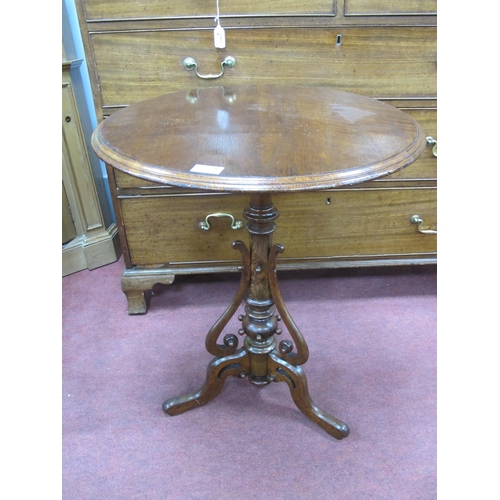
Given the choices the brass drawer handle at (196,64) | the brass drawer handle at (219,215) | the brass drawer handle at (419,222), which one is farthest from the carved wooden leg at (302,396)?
the brass drawer handle at (196,64)

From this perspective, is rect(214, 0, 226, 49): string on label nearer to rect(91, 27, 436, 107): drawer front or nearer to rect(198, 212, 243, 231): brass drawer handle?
rect(91, 27, 436, 107): drawer front

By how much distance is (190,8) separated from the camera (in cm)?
138

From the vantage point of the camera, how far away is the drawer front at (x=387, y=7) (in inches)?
54.9

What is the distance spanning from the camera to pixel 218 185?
787mm

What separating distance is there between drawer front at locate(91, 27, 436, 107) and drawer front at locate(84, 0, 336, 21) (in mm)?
51

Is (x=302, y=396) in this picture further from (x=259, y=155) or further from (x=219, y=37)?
(x=219, y=37)

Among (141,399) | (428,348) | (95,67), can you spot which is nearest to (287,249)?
(428,348)

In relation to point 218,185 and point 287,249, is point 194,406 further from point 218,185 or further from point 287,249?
point 218,185

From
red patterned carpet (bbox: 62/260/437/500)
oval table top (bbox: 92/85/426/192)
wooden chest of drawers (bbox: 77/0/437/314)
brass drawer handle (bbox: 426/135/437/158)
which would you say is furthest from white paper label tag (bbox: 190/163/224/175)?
brass drawer handle (bbox: 426/135/437/158)

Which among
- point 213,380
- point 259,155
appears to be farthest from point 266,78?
point 213,380

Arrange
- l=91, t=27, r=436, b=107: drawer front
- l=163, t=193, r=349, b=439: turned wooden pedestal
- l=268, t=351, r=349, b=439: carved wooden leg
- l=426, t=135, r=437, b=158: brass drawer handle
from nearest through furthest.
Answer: l=163, t=193, r=349, b=439: turned wooden pedestal → l=268, t=351, r=349, b=439: carved wooden leg → l=91, t=27, r=436, b=107: drawer front → l=426, t=135, r=437, b=158: brass drawer handle

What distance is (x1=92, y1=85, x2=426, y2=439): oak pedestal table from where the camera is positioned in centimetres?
81

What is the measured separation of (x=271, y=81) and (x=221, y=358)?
0.93 metres

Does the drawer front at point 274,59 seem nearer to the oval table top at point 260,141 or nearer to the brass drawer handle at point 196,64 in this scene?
the brass drawer handle at point 196,64
